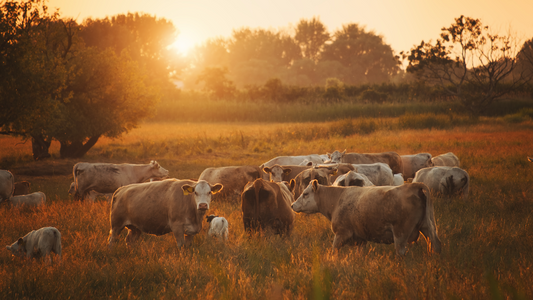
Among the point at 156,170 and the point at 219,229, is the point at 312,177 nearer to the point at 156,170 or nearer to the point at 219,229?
the point at 219,229

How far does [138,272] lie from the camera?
607cm

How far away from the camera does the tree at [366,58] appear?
83.6m

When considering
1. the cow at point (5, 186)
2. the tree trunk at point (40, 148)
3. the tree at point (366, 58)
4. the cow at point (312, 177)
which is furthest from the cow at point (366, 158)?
the tree at point (366, 58)

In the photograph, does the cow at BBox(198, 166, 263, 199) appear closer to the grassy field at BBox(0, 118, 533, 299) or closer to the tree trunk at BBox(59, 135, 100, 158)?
the grassy field at BBox(0, 118, 533, 299)

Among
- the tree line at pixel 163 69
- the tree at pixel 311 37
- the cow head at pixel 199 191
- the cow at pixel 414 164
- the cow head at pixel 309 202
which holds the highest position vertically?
the tree at pixel 311 37

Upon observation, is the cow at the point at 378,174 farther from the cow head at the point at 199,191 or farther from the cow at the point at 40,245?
the cow at the point at 40,245

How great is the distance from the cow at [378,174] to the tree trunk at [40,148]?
17.4 metres

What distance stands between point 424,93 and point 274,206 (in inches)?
1699

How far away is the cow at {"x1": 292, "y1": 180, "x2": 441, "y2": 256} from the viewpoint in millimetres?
6172

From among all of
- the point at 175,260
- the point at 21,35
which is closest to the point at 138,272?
the point at 175,260

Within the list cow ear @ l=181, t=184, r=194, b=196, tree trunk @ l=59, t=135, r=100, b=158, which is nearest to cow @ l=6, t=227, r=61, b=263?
cow ear @ l=181, t=184, r=194, b=196

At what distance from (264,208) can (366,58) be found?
80.6 metres

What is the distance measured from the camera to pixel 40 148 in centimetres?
2231

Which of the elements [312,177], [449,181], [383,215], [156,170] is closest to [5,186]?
[156,170]
